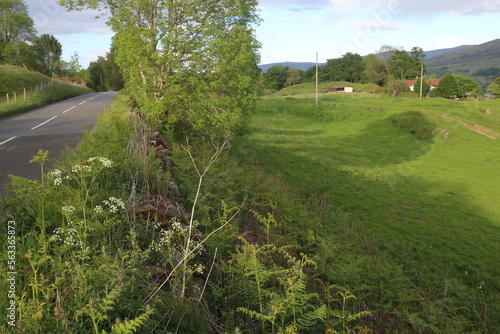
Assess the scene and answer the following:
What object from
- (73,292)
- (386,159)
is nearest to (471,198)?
(386,159)

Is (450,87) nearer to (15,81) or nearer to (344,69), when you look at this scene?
(344,69)

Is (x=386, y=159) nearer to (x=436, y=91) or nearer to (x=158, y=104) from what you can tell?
(x=158, y=104)

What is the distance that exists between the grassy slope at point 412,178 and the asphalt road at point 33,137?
10803 mm

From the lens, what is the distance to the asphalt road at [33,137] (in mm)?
9266

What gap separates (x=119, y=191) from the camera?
6195 mm

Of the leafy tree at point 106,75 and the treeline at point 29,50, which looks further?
the leafy tree at point 106,75

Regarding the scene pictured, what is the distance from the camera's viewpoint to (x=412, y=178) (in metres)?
24.2

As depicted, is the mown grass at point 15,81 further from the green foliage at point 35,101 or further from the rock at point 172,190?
the rock at point 172,190

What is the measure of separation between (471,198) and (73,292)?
22.5 meters

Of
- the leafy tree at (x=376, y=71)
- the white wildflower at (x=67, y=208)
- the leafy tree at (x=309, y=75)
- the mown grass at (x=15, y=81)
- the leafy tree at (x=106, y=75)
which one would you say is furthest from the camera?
the leafy tree at (x=309, y=75)

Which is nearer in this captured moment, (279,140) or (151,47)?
(151,47)

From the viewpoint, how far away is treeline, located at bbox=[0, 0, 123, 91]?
187 feet

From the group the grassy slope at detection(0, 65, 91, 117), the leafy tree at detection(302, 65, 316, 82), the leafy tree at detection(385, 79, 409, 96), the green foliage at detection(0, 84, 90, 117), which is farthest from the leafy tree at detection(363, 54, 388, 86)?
the green foliage at detection(0, 84, 90, 117)

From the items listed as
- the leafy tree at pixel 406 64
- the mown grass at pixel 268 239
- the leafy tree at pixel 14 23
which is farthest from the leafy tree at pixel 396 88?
the leafy tree at pixel 14 23
